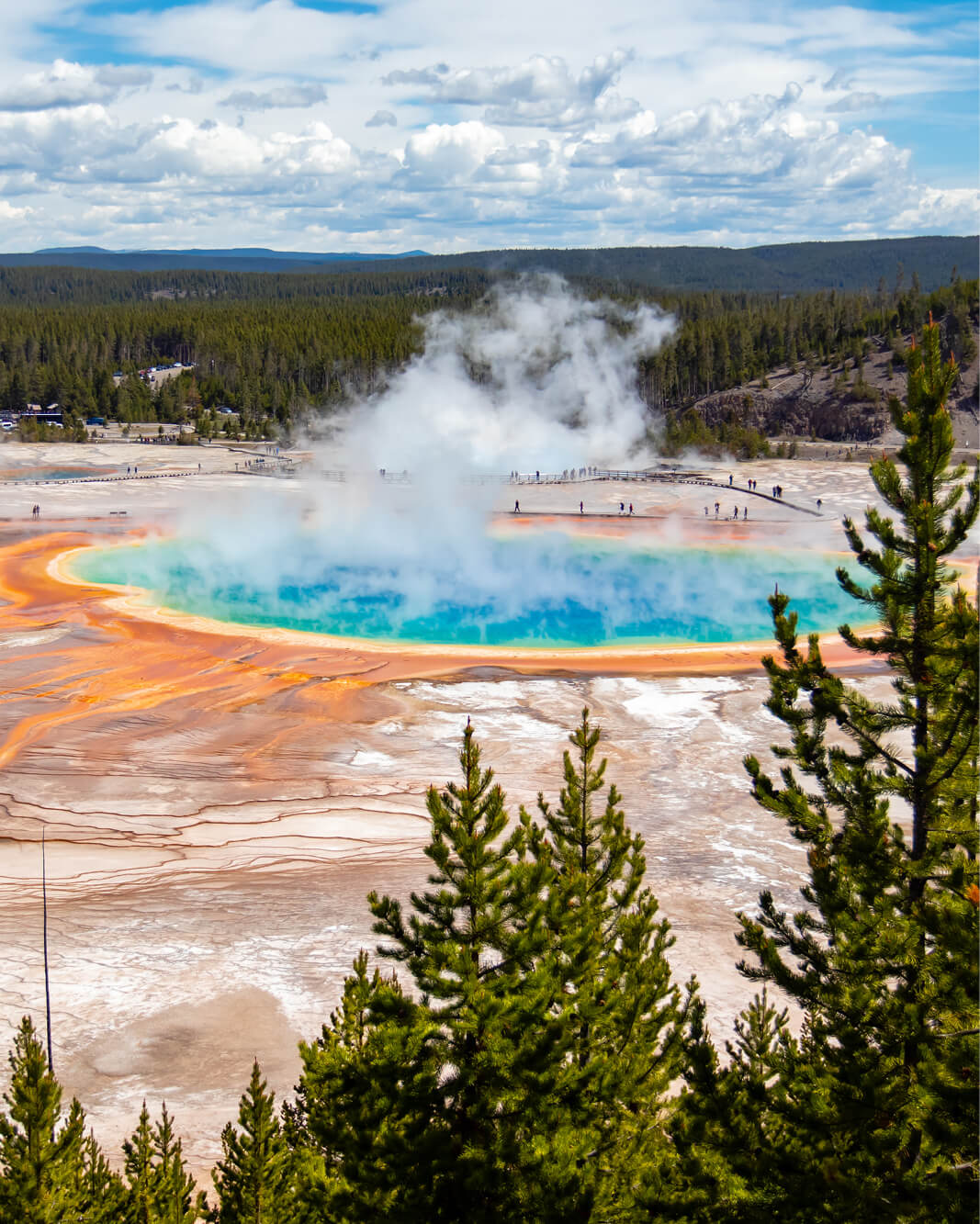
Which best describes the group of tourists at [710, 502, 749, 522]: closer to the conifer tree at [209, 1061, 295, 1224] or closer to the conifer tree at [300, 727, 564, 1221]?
the conifer tree at [209, 1061, 295, 1224]

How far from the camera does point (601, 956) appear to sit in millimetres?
9539

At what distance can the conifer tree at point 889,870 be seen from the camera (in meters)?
7.20

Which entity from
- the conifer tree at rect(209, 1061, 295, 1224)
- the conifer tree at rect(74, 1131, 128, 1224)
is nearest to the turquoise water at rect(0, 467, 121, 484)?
the conifer tree at rect(74, 1131, 128, 1224)

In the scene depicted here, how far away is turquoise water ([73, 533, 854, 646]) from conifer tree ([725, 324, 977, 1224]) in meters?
25.6

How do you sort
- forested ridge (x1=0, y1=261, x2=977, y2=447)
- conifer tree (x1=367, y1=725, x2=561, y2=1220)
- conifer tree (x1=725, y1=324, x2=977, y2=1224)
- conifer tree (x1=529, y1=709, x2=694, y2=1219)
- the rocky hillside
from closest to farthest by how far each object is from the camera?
conifer tree (x1=725, y1=324, x2=977, y2=1224)
conifer tree (x1=367, y1=725, x2=561, y2=1220)
conifer tree (x1=529, y1=709, x2=694, y2=1219)
the rocky hillside
forested ridge (x1=0, y1=261, x2=977, y2=447)

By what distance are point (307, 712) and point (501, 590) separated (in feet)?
50.2

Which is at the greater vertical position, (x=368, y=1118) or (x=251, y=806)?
(x=368, y=1118)

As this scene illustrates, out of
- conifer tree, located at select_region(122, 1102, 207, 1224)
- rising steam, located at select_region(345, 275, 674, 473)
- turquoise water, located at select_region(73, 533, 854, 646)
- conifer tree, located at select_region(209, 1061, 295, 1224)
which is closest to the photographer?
conifer tree, located at select_region(122, 1102, 207, 1224)

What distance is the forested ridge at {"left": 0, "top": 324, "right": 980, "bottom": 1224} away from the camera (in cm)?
739

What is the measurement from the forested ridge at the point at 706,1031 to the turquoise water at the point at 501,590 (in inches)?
979

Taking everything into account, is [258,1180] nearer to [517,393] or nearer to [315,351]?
[517,393]

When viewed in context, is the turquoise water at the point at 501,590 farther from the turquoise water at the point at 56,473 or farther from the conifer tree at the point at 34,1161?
the conifer tree at the point at 34,1161

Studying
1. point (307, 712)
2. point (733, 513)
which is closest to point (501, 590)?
point (307, 712)

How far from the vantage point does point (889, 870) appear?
25.4ft
